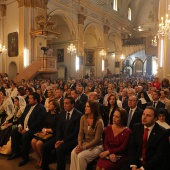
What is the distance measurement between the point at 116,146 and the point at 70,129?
3.39 ft

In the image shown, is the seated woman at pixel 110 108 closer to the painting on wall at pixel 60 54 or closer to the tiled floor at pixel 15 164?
the tiled floor at pixel 15 164

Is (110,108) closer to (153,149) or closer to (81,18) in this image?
(153,149)

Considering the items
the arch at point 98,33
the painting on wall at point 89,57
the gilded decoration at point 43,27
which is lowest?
the painting on wall at point 89,57

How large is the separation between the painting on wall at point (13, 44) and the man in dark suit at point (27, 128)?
38.3ft

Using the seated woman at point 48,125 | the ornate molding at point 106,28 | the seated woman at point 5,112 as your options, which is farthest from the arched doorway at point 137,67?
the seated woman at point 48,125

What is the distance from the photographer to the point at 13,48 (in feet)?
50.9

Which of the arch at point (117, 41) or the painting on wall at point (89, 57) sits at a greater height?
the arch at point (117, 41)

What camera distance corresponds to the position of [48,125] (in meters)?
4.23

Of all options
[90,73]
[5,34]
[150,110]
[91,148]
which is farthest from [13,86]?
[90,73]

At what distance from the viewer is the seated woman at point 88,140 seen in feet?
10.4

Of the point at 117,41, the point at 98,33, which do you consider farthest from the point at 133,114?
the point at 117,41

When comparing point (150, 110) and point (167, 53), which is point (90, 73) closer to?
point (167, 53)

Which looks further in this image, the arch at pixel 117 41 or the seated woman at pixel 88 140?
the arch at pixel 117 41

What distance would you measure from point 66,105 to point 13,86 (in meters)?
5.16
